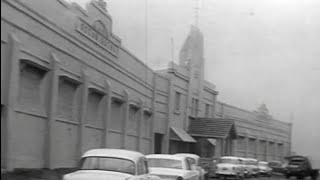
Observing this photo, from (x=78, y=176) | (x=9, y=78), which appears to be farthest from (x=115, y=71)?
(x=78, y=176)

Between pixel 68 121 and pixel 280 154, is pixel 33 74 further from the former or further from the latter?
pixel 280 154

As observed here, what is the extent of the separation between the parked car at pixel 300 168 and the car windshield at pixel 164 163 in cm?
2914

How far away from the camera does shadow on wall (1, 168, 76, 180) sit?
17953mm

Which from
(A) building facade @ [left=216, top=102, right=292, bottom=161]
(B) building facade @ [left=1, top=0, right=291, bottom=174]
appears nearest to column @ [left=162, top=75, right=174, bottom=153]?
(B) building facade @ [left=1, top=0, right=291, bottom=174]

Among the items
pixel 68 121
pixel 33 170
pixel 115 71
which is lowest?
pixel 33 170

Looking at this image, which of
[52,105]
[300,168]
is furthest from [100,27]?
[300,168]

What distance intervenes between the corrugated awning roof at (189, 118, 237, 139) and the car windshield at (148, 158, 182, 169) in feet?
93.0

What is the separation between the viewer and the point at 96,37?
1112 inches

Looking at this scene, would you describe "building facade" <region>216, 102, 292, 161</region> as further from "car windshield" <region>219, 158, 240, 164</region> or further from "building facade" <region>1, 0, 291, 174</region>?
"car windshield" <region>219, 158, 240, 164</region>

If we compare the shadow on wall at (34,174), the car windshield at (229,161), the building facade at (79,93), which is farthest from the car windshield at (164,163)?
the car windshield at (229,161)

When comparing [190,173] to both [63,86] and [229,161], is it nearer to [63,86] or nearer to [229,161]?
[63,86]

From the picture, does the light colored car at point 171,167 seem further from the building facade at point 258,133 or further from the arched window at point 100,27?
the building facade at point 258,133

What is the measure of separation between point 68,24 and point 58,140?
183 inches

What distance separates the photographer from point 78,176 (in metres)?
12.1
